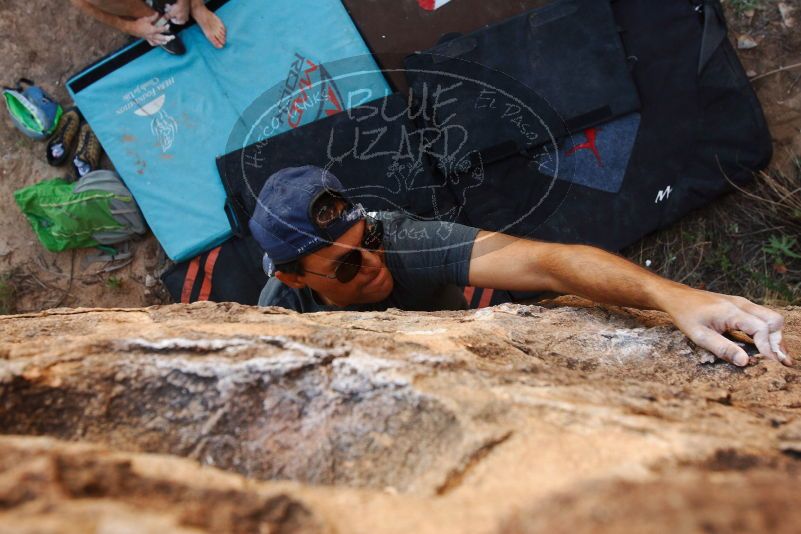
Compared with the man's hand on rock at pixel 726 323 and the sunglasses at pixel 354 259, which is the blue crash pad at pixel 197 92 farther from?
the man's hand on rock at pixel 726 323

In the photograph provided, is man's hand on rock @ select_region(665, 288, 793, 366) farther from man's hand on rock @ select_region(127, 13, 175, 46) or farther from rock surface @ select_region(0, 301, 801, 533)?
man's hand on rock @ select_region(127, 13, 175, 46)

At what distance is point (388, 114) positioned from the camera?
2.73 m

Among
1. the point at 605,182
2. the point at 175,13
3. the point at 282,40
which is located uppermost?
the point at 175,13

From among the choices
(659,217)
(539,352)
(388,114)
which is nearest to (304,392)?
(539,352)

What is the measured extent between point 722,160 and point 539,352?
2376 mm

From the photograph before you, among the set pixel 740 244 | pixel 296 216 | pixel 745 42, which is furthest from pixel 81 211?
pixel 745 42

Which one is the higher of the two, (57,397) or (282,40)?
(282,40)

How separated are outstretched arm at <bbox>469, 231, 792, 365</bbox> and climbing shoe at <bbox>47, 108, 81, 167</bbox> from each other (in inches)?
118

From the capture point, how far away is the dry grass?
318 cm

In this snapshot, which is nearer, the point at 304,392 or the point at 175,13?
the point at 304,392

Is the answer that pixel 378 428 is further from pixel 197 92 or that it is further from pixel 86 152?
pixel 86 152

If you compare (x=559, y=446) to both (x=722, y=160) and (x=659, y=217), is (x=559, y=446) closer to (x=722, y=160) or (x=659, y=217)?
(x=659, y=217)

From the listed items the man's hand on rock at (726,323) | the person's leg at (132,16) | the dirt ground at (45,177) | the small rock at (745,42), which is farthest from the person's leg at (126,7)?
the small rock at (745,42)

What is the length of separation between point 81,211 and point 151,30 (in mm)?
1110
